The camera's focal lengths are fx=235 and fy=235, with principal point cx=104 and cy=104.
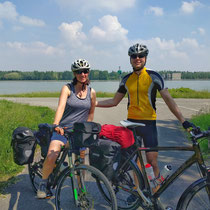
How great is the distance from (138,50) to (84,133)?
126 centimetres

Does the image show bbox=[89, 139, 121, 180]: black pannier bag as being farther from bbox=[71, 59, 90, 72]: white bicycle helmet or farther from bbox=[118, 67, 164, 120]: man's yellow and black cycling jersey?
bbox=[71, 59, 90, 72]: white bicycle helmet

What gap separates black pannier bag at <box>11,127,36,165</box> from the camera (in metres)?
3.28

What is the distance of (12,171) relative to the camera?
4.42 metres

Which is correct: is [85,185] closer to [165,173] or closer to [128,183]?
[128,183]

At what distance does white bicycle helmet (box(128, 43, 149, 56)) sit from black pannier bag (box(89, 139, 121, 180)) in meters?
1.17

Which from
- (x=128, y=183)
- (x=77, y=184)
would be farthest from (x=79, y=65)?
(x=128, y=183)

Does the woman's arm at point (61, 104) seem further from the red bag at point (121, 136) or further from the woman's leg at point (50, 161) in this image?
the red bag at point (121, 136)

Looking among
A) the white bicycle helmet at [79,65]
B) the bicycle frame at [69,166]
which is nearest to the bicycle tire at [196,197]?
the bicycle frame at [69,166]

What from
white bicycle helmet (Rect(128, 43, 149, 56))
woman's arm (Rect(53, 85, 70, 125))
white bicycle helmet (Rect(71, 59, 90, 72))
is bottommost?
woman's arm (Rect(53, 85, 70, 125))

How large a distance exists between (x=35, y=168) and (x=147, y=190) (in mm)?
1770

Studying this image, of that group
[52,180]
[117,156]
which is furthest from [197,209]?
[52,180]

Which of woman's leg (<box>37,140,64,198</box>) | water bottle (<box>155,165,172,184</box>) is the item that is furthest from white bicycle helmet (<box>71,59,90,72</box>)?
water bottle (<box>155,165,172,184</box>)

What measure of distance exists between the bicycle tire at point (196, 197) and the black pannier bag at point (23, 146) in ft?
6.84

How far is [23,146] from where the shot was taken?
3.29 metres
